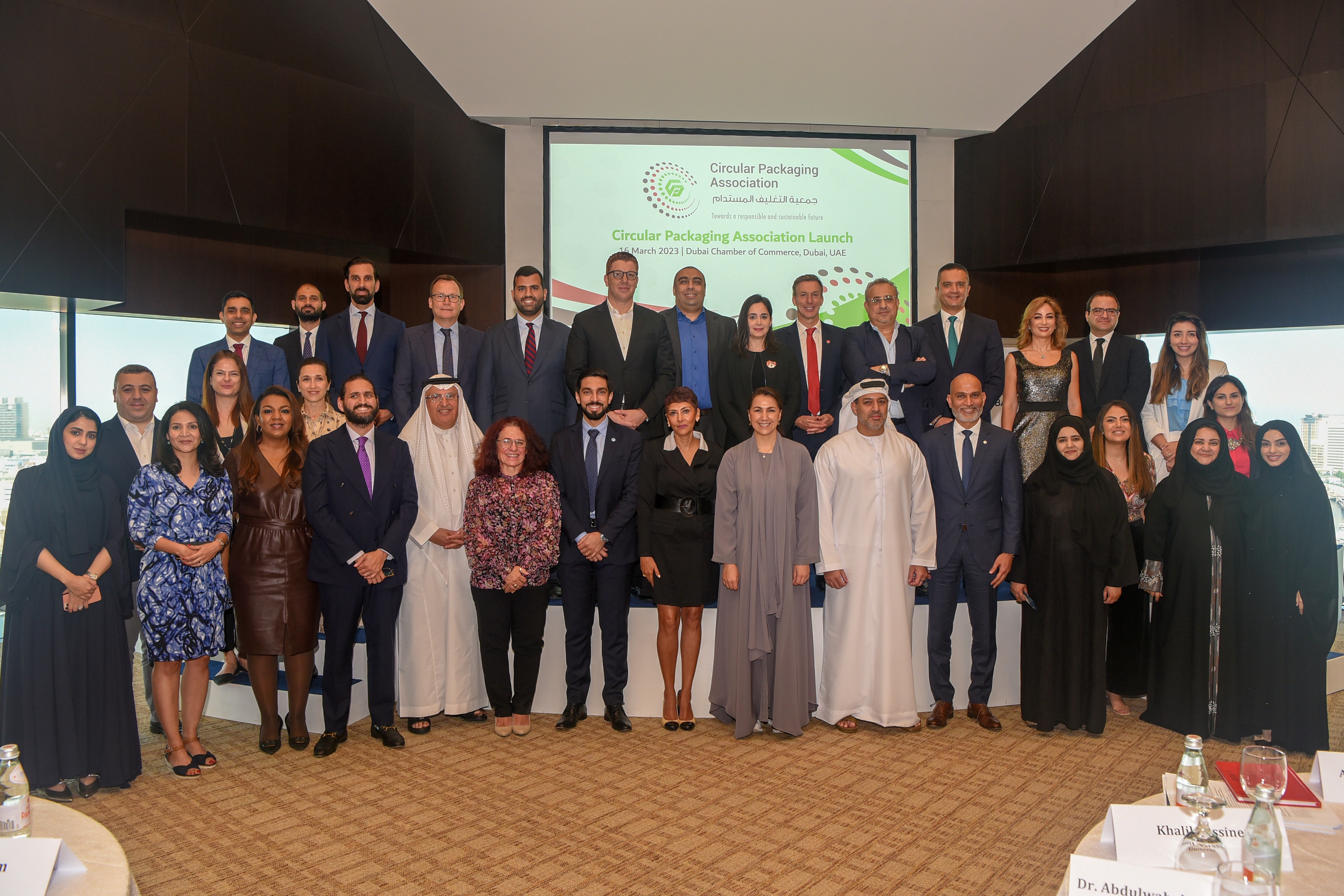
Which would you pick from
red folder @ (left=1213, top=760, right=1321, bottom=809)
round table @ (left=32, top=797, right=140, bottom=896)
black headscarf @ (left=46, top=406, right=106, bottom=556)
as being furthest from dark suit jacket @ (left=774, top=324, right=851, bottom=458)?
round table @ (left=32, top=797, right=140, bottom=896)

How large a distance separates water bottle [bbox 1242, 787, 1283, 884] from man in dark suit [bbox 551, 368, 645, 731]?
126 inches

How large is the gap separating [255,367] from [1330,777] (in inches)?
198

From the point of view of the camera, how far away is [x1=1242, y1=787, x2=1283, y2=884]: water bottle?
1.63 metres

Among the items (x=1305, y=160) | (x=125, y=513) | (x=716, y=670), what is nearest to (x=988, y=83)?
(x=1305, y=160)

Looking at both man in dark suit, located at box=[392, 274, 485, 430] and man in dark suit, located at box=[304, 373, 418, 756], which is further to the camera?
man in dark suit, located at box=[392, 274, 485, 430]

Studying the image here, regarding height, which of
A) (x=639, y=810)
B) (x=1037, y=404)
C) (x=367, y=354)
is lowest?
(x=639, y=810)

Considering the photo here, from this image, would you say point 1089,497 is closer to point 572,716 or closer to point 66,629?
point 572,716

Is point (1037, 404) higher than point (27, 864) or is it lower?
higher

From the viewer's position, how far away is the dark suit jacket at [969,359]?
5.31 metres

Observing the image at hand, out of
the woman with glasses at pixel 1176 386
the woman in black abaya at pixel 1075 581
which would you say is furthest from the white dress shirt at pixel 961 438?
the woman with glasses at pixel 1176 386

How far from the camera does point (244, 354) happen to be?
507cm

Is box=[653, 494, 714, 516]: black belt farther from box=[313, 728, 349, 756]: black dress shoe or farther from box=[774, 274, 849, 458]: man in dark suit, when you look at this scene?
box=[313, 728, 349, 756]: black dress shoe

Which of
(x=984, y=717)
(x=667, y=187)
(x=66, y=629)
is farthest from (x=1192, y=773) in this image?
(x=667, y=187)

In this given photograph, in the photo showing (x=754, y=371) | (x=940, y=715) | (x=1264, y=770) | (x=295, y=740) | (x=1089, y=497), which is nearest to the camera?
(x=1264, y=770)
